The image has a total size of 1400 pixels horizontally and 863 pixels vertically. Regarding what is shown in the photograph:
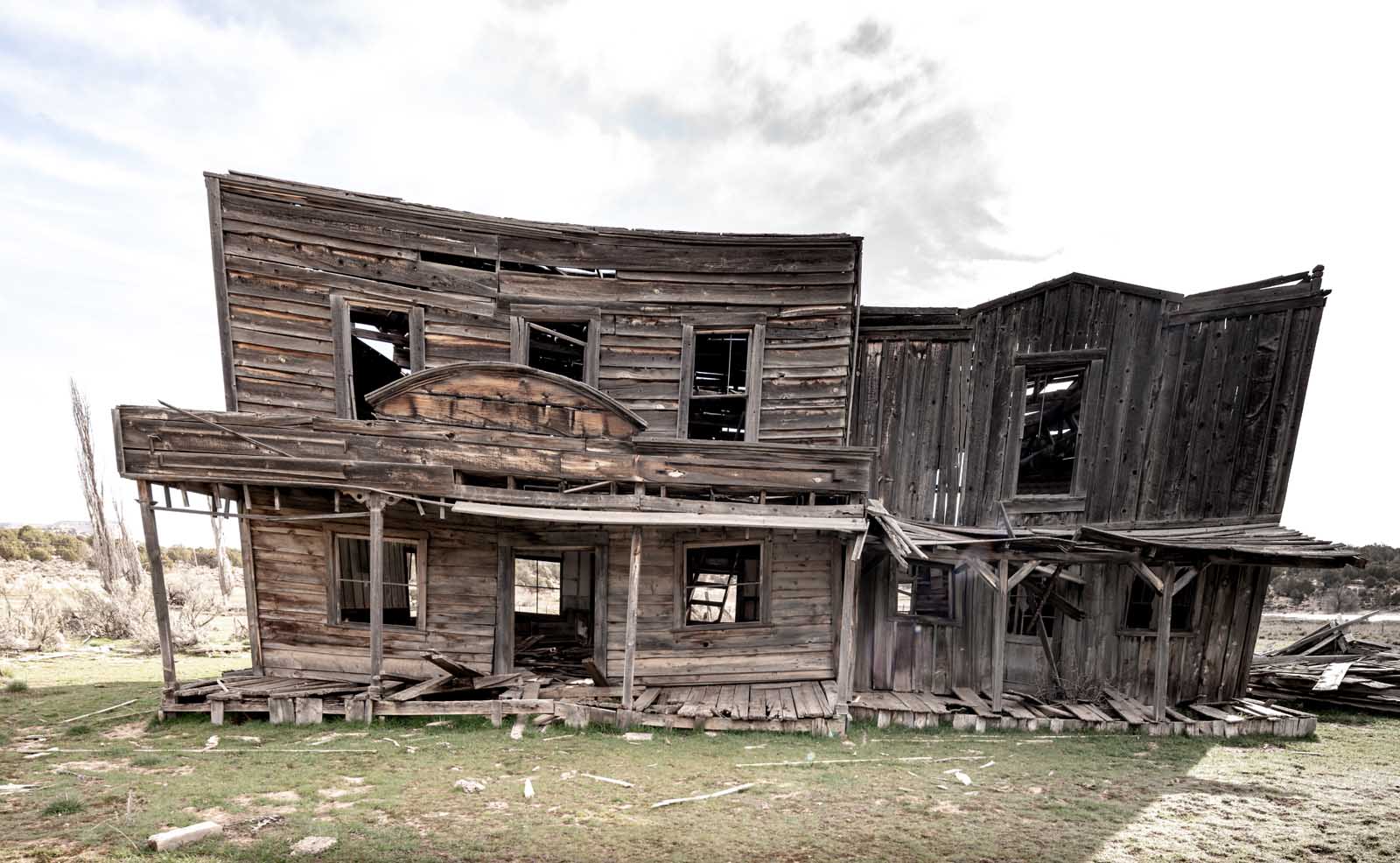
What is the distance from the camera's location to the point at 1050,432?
15.4m

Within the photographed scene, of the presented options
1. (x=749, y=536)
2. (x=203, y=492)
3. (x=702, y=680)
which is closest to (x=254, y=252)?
(x=203, y=492)

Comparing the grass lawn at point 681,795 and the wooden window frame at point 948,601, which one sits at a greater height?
the wooden window frame at point 948,601

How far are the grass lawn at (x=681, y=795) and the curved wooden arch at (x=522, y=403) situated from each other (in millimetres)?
4686

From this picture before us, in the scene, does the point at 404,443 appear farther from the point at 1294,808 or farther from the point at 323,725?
the point at 1294,808

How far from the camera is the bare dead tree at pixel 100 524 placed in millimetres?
25500

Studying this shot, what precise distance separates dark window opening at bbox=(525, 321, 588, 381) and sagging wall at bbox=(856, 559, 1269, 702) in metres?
7.53

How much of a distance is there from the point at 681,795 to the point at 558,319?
336 inches

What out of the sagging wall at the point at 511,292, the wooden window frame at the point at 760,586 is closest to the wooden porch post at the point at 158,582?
the sagging wall at the point at 511,292

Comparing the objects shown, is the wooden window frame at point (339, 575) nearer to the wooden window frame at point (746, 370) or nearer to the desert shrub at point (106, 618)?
the wooden window frame at point (746, 370)

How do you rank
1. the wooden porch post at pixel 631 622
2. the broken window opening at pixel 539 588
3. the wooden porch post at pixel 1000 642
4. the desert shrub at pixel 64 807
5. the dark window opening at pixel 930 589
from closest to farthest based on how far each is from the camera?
the desert shrub at pixel 64 807
the wooden porch post at pixel 631 622
the wooden porch post at pixel 1000 642
the dark window opening at pixel 930 589
the broken window opening at pixel 539 588

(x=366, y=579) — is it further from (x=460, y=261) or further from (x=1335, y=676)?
(x=1335, y=676)

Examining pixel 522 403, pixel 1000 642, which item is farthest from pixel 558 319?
pixel 1000 642

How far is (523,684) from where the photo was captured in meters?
10.4

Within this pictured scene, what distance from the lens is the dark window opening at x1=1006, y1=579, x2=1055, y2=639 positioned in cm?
1220
